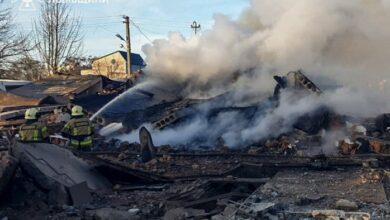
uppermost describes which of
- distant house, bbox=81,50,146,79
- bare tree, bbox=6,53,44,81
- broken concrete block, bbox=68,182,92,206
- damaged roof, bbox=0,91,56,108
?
distant house, bbox=81,50,146,79

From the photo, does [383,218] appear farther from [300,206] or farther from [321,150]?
[321,150]

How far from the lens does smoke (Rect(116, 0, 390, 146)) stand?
1175cm

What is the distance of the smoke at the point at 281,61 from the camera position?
1175cm

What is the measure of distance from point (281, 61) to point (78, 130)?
6579mm

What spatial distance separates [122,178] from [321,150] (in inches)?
178

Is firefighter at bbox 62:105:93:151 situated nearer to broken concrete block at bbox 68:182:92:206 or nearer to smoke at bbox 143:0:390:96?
broken concrete block at bbox 68:182:92:206

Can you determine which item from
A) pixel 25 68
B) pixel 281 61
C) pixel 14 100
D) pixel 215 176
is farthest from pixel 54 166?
pixel 25 68

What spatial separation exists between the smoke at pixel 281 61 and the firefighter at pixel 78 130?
8.57 feet

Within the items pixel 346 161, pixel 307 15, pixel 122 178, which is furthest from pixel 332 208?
pixel 307 15

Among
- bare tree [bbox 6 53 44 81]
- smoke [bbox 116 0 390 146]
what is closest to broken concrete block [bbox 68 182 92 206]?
smoke [bbox 116 0 390 146]

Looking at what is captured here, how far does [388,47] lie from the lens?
13086mm

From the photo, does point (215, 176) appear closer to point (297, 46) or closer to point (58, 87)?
point (297, 46)

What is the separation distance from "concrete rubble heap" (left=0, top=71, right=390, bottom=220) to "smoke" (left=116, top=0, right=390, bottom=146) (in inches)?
13.4

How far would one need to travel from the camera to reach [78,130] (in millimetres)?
9664
